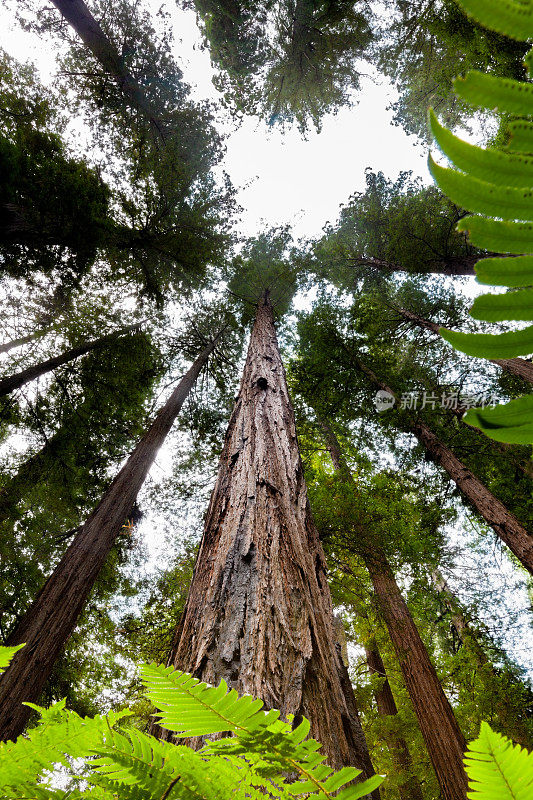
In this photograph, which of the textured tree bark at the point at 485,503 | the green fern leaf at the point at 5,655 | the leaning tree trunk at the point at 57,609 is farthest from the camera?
the textured tree bark at the point at 485,503

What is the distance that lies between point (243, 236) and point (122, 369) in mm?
5161

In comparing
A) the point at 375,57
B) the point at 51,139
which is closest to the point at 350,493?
the point at 51,139

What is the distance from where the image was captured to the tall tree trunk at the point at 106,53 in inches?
266

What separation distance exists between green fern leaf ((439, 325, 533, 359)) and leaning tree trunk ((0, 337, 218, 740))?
14.5ft

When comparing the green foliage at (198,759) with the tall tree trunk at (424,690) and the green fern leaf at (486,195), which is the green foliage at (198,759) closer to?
the green fern leaf at (486,195)

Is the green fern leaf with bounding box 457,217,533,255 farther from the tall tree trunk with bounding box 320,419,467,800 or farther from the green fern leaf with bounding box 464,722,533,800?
the tall tree trunk with bounding box 320,419,467,800

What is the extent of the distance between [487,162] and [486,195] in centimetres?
3

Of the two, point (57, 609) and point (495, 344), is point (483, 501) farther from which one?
point (495, 344)

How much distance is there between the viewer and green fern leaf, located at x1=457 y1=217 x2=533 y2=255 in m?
0.40

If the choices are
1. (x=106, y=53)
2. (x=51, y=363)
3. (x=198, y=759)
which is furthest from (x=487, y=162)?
(x=106, y=53)

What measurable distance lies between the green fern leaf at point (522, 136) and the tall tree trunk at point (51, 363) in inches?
314

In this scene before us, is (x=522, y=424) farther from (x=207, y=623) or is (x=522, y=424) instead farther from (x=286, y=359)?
(x=286, y=359)

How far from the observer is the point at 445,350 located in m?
9.39

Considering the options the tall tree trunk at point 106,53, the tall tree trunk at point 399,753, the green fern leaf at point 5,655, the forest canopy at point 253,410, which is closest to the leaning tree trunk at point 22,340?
the forest canopy at point 253,410
